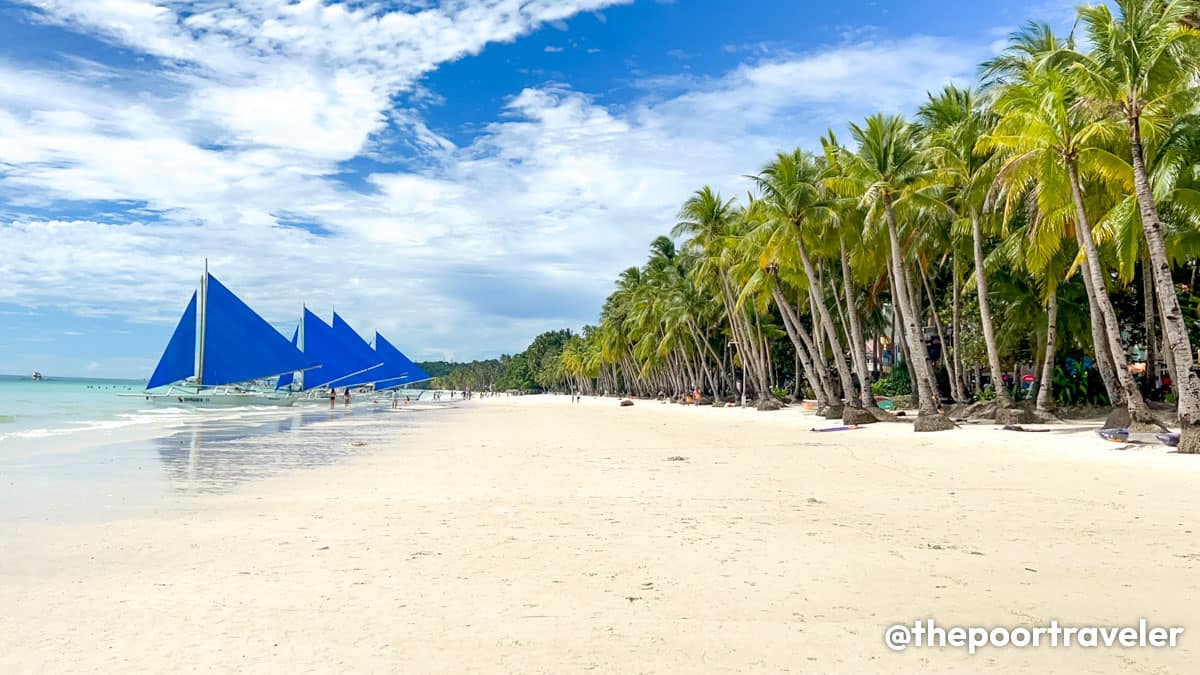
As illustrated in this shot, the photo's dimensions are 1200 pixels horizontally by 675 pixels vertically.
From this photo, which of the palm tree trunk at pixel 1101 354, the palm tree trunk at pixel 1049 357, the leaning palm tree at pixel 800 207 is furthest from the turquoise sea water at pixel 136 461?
the palm tree trunk at pixel 1049 357

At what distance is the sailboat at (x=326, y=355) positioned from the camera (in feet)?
186

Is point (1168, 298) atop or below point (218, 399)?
atop

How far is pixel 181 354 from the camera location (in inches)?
1674

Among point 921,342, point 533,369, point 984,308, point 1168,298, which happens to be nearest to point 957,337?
point 921,342

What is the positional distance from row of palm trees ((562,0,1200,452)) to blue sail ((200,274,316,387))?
23.6m

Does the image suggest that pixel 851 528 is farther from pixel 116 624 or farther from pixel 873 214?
pixel 873 214

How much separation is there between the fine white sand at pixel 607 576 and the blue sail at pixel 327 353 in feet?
158

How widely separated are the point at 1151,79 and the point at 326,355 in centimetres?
5364

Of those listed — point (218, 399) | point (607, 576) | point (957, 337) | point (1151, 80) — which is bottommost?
point (607, 576)

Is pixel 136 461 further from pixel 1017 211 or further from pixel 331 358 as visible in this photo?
pixel 331 358

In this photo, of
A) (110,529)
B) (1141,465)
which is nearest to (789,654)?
(110,529)

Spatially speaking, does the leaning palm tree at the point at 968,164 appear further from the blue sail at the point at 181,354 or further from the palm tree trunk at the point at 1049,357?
the blue sail at the point at 181,354

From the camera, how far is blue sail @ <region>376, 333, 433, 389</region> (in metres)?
68.4

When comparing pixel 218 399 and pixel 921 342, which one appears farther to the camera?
pixel 218 399
